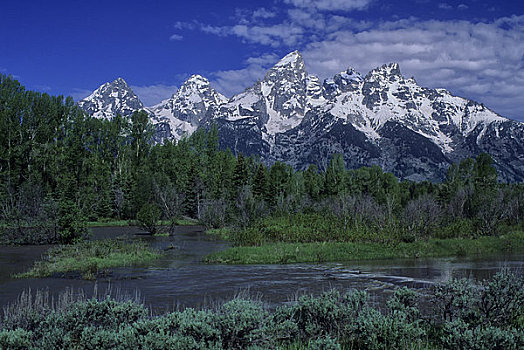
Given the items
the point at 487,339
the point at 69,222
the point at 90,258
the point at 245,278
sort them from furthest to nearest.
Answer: the point at 69,222 < the point at 90,258 < the point at 245,278 < the point at 487,339

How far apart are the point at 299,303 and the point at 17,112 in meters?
68.9

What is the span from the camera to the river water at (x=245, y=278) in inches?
840

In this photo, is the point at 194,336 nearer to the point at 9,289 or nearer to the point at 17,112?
the point at 9,289

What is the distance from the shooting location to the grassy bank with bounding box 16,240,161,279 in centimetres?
2714

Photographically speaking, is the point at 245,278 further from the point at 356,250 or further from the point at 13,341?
the point at 13,341

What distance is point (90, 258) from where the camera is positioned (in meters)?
31.3

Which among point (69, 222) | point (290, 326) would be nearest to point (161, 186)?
point (69, 222)

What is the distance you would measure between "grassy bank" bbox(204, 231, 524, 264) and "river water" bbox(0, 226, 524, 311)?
189cm

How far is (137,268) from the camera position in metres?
30.3

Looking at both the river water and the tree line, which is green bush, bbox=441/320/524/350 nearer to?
the river water

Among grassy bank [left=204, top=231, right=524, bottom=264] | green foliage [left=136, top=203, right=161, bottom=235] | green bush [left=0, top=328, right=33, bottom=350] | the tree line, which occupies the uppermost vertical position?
the tree line

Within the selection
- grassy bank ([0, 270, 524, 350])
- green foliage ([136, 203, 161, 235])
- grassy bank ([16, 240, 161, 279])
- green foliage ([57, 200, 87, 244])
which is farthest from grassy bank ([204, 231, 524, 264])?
green foliage ([136, 203, 161, 235])

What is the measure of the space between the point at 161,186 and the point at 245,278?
200 ft

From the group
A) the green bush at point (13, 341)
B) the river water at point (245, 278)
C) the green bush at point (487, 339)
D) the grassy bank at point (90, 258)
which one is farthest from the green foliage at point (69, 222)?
the green bush at point (487, 339)
